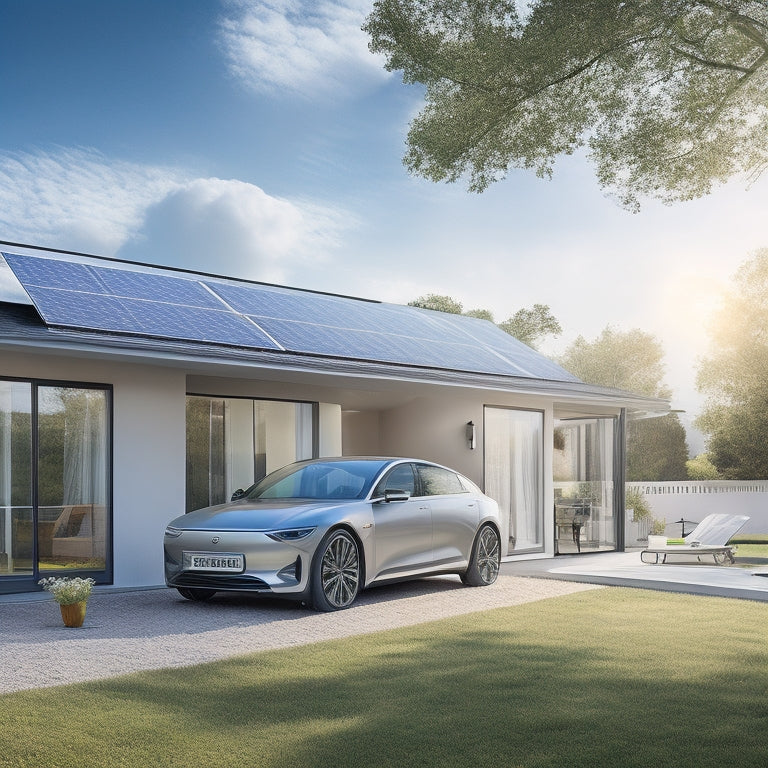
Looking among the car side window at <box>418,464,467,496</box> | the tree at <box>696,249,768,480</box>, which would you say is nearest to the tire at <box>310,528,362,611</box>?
the car side window at <box>418,464,467,496</box>

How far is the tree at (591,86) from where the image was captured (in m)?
9.45

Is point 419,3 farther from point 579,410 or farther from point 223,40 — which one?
point 223,40

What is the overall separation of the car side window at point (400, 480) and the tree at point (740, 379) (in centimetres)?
3122

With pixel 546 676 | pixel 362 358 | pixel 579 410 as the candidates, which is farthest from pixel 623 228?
pixel 546 676

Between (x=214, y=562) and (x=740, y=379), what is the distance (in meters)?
34.7

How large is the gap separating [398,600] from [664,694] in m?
4.96

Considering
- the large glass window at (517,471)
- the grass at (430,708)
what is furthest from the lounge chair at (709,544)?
the grass at (430,708)

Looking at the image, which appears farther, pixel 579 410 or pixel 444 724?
pixel 579 410

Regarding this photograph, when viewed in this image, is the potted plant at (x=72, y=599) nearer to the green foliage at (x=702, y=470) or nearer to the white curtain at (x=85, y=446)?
the white curtain at (x=85, y=446)

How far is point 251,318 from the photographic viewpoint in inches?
544

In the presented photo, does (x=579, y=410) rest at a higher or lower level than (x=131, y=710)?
higher

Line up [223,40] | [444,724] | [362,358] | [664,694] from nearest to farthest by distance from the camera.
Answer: [444,724], [664,694], [362,358], [223,40]

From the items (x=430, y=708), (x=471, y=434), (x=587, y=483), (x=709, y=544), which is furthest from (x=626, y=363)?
(x=430, y=708)

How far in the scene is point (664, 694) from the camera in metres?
5.95
